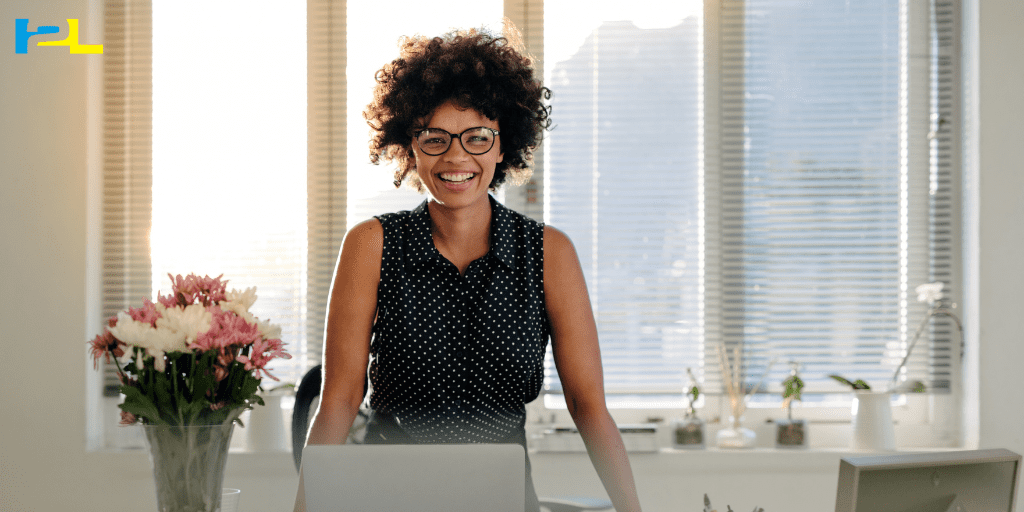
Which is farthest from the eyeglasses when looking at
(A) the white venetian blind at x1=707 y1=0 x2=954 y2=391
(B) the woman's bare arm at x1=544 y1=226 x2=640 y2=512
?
(A) the white venetian blind at x1=707 y1=0 x2=954 y2=391

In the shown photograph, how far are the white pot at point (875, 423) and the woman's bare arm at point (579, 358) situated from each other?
63.7 inches

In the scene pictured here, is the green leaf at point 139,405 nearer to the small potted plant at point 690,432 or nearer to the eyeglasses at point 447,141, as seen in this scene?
the eyeglasses at point 447,141

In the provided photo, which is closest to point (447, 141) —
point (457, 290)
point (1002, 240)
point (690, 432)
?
point (457, 290)

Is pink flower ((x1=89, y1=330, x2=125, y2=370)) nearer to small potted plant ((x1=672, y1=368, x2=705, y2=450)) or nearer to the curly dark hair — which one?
the curly dark hair

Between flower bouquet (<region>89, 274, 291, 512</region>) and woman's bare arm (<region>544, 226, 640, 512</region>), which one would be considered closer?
flower bouquet (<region>89, 274, 291, 512</region>)

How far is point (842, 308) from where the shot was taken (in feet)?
9.70

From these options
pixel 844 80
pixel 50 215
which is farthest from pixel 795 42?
pixel 50 215

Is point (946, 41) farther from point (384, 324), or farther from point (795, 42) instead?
point (384, 324)

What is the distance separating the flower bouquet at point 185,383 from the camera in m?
0.93

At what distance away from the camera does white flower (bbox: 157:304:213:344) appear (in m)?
0.93

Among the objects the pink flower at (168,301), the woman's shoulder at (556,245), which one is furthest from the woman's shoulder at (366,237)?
the pink flower at (168,301)

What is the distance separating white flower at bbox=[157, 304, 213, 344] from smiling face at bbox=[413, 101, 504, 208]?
660 millimetres

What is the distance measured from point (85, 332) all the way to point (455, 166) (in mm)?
2062

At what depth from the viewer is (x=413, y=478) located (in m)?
0.91
